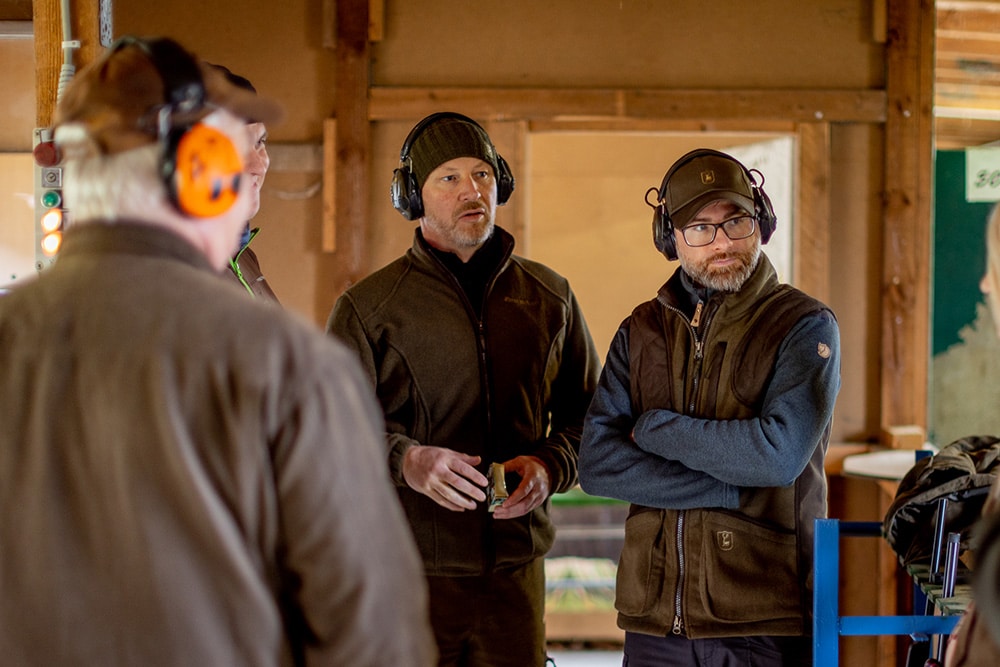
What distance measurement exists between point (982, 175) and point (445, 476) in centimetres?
368

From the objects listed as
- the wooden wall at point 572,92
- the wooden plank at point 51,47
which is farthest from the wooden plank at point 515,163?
the wooden plank at point 51,47

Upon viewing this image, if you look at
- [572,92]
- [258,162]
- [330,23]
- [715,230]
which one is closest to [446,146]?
[258,162]

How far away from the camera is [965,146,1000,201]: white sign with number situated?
510cm

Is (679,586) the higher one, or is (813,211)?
(813,211)

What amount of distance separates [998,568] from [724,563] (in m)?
1.44

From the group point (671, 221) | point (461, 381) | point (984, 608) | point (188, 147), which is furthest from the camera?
point (461, 381)

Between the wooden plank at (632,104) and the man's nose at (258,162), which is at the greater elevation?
the wooden plank at (632,104)

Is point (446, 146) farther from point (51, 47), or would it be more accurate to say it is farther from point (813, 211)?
point (813, 211)

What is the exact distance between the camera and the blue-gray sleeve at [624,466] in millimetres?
2676

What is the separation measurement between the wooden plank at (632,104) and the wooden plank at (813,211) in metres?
0.10

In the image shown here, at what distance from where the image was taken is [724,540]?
268cm

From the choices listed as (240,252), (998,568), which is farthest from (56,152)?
(998,568)

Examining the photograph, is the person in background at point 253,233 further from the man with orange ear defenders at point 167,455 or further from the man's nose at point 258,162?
the man with orange ear defenders at point 167,455

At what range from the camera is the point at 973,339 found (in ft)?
16.9
